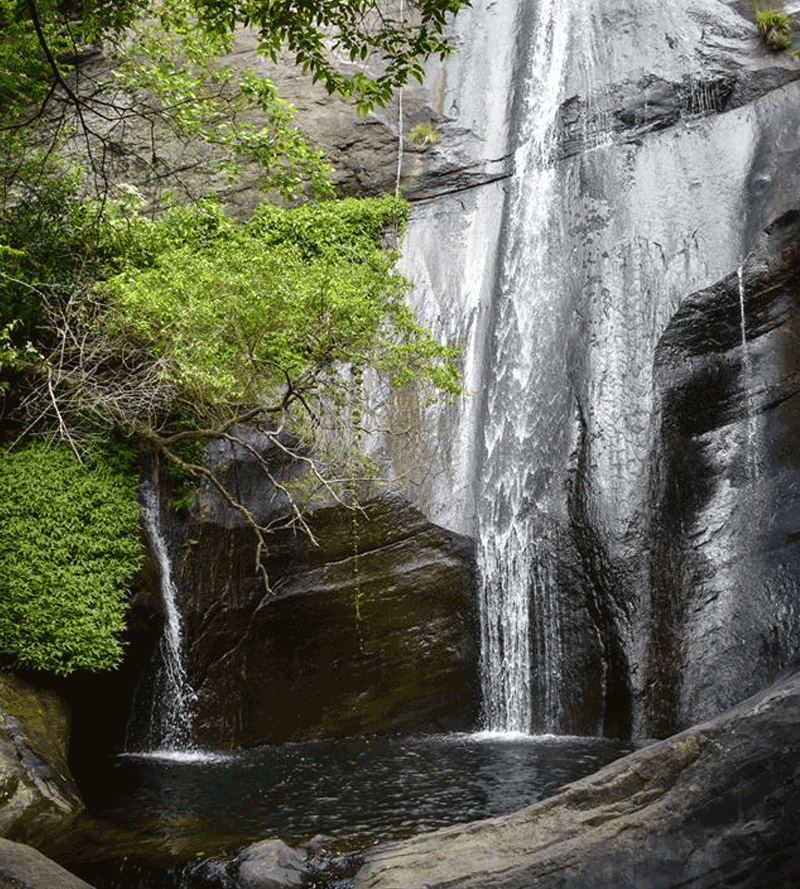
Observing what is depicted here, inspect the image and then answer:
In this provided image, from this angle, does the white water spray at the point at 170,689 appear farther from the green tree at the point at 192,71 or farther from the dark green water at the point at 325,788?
the green tree at the point at 192,71

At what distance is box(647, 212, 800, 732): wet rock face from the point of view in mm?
9500

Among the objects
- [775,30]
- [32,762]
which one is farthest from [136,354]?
[775,30]

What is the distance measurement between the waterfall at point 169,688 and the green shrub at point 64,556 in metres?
0.60

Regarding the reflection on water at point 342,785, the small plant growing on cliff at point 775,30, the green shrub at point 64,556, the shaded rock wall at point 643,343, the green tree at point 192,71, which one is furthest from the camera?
the small plant growing on cliff at point 775,30

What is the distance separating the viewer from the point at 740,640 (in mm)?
9555

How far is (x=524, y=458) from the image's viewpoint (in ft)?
37.0

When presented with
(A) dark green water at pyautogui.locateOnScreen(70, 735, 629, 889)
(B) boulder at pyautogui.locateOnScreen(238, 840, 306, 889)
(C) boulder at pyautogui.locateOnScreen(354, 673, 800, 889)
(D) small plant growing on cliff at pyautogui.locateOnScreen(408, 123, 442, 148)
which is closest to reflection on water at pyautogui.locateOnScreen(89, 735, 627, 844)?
(A) dark green water at pyautogui.locateOnScreen(70, 735, 629, 889)

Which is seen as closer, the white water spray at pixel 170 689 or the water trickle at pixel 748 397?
the white water spray at pixel 170 689

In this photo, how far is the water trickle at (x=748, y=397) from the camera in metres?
10.2

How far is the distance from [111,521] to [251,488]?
157 cm

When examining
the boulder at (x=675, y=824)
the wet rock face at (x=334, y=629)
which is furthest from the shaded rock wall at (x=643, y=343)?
the boulder at (x=675, y=824)

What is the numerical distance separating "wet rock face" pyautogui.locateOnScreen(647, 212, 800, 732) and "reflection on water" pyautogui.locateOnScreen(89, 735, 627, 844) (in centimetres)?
126

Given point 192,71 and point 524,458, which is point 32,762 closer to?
point 524,458

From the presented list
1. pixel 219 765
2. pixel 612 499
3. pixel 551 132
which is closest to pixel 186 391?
pixel 219 765
